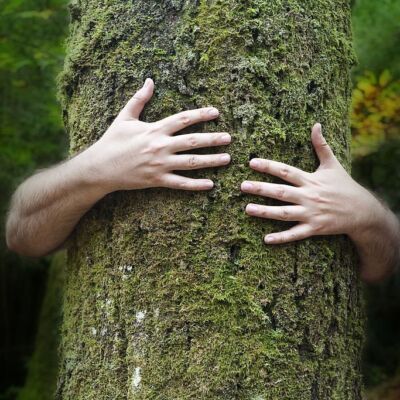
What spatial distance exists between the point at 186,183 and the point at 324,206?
44 centimetres

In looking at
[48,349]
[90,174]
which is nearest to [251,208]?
[90,174]

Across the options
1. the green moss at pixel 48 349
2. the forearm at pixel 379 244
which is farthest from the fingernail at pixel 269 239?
the green moss at pixel 48 349

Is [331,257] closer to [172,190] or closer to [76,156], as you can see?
[172,190]

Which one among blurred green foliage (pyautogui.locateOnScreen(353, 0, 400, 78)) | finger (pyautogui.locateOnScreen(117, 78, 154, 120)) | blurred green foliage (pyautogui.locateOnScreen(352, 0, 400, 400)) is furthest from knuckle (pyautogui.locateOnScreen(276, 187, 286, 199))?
blurred green foliage (pyautogui.locateOnScreen(353, 0, 400, 78))

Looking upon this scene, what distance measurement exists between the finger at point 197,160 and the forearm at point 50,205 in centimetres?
27

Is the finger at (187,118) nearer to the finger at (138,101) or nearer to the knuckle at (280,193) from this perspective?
the finger at (138,101)

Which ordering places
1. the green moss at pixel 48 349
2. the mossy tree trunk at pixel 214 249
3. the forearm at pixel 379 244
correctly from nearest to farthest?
1. the mossy tree trunk at pixel 214 249
2. the forearm at pixel 379 244
3. the green moss at pixel 48 349

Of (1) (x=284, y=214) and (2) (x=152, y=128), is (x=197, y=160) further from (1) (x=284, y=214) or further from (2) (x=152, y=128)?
(1) (x=284, y=214)

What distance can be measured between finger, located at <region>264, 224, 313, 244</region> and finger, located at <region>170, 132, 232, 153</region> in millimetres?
321

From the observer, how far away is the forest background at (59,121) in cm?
462

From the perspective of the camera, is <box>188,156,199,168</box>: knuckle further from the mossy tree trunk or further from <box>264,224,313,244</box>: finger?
<box>264,224,313,244</box>: finger

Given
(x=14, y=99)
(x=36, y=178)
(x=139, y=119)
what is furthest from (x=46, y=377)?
(x=139, y=119)

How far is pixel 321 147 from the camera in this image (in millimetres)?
1892

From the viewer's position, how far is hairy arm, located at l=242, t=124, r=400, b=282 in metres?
1.78
